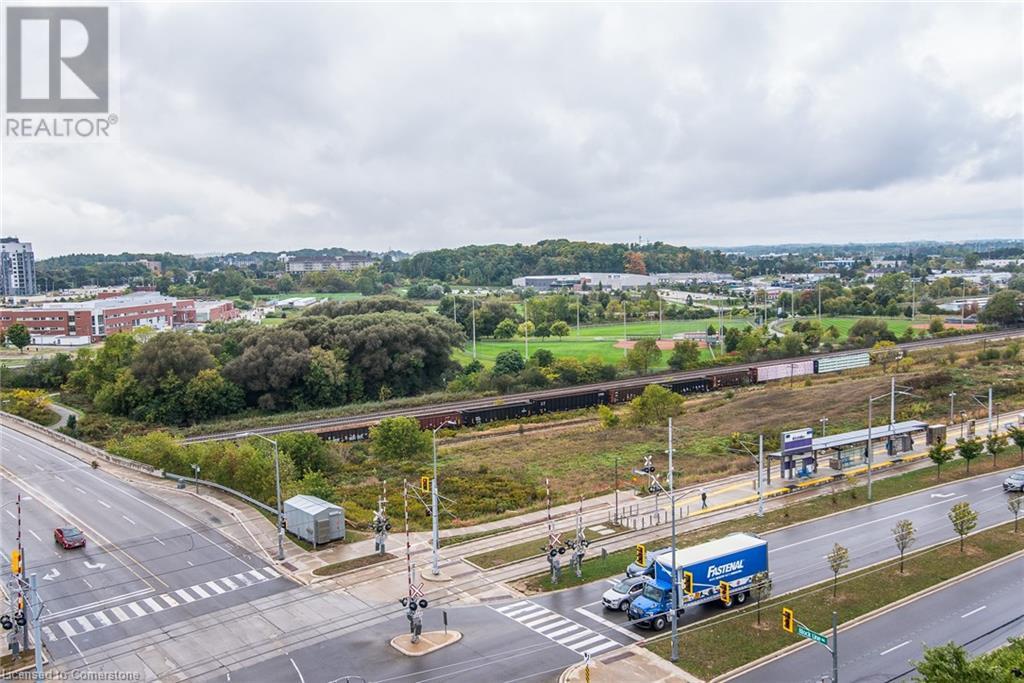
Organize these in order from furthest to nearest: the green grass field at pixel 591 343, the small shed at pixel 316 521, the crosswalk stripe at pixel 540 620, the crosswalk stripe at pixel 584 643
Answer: the green grass field at pixel 591 343 → the small shed at pixel 316 521 → the crosswalk stripe at pixel 540 620 → the crosswalk stripe at pixel 584 643

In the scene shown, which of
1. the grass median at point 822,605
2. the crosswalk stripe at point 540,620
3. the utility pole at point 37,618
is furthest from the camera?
the crosswalk stripe at point 540,620

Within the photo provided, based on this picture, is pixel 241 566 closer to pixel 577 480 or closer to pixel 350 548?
pixel 350 548

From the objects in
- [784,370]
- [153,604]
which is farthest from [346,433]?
[784,370]

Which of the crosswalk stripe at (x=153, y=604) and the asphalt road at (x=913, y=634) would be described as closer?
the asphalt road at (x=913, y=634)

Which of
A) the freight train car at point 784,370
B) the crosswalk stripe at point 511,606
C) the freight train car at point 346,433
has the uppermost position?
the freight train car at point 784,370

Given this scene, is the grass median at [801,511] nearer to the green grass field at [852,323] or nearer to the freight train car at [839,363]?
the freight train car at [839,363]

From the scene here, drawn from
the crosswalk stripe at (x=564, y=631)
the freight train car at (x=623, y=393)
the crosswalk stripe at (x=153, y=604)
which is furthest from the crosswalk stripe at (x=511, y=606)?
the freight train car at (x=623, y=393)

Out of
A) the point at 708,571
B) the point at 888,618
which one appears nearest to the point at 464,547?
the point at 708,571
